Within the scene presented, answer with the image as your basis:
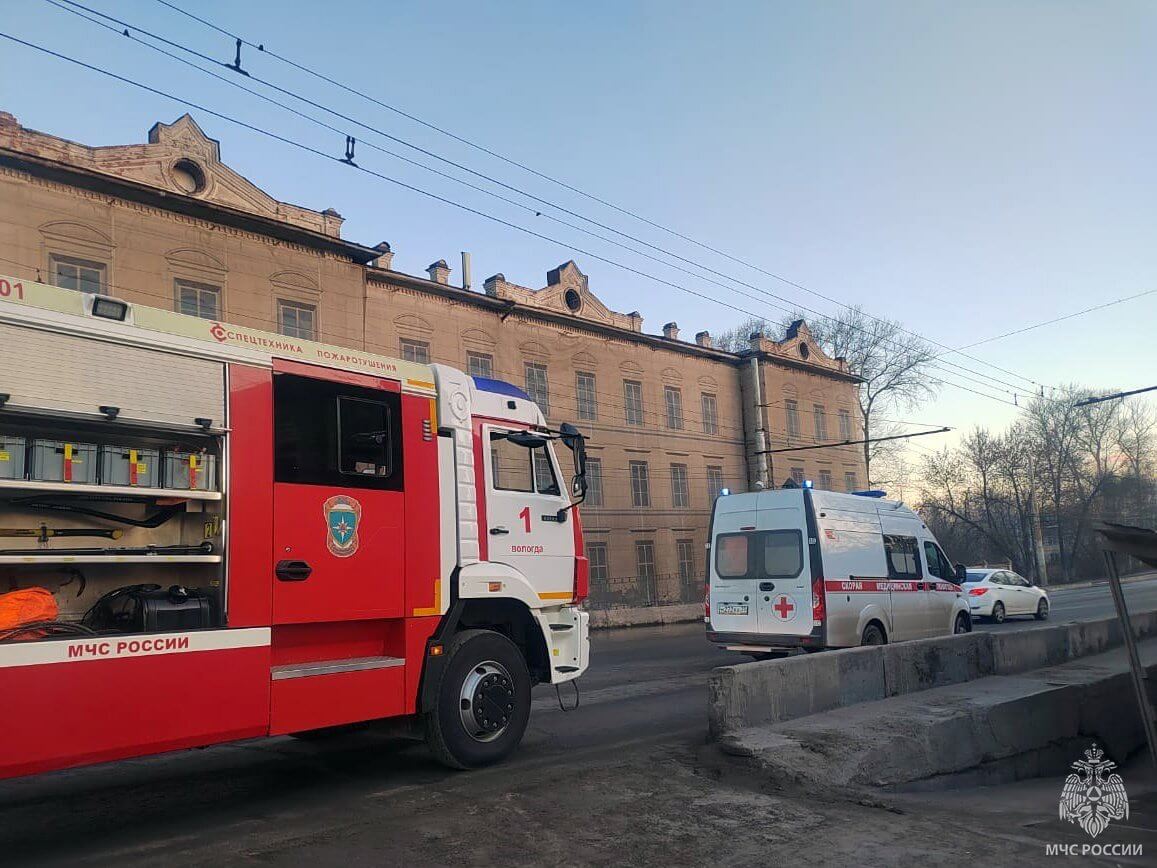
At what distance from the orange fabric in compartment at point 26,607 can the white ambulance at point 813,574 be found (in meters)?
9.48

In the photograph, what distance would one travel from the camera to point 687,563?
1423 inches

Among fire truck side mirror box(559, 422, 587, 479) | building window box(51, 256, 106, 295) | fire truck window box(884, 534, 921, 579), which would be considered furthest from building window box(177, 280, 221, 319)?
fire truck window box(884, 534, 921, 579)

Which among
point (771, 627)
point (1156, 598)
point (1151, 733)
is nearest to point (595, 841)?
point (1151, 733)

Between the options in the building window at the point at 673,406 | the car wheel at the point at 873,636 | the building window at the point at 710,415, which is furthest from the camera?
the building window at the point at 710,415

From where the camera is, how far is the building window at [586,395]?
1286 inches

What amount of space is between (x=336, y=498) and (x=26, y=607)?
6.49ft

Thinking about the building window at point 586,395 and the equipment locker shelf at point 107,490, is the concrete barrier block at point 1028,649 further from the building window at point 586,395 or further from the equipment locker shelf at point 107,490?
the building window at point 586,395

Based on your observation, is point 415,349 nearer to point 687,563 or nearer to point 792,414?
point 687,563

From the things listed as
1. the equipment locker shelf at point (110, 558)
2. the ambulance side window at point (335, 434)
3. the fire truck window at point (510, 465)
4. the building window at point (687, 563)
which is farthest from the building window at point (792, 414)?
the equipment locker shelf at point (110, 558)

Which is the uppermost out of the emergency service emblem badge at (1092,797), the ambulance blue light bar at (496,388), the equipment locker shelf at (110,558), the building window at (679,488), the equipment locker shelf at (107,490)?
the building window at (679,488)

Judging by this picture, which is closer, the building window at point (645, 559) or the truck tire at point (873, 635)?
the truck tire at point (873, 635)

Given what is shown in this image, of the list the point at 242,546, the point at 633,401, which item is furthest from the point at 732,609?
the point at 633,401

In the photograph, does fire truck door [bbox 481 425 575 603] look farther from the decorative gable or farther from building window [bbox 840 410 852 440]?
building window [bbox 840 410 852 440]

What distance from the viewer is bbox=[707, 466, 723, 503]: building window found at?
38.2 m
